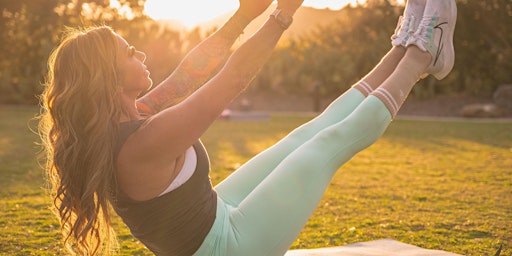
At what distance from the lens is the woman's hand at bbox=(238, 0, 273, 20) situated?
242 cm

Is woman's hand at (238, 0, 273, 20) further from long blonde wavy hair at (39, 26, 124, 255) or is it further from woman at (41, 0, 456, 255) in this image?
long blonde wavy hair at (39, 26, 124, 255)

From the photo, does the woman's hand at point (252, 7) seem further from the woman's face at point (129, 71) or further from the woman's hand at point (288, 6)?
the woman's face at point (129, 71)

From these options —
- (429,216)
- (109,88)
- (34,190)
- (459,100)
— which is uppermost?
(109,88)

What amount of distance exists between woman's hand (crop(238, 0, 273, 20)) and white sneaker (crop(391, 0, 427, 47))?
77 cm

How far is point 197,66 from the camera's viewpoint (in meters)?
2.73

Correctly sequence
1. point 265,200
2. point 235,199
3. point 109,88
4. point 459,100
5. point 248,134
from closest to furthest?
point 109,88
point 265,200
point 235,199
point 248,134
point 459,100

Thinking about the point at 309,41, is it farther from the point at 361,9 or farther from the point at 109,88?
the point at 109,88

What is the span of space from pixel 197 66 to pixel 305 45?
18.3 m

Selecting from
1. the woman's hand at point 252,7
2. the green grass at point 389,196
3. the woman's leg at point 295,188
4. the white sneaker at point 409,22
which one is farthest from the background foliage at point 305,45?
the woman's leg at point 295,188

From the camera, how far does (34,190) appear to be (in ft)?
19.7

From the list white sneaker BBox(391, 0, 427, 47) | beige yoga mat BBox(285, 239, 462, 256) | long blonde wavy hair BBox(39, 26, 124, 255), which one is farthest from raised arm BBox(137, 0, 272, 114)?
beige yoga mat BBox(285, 239, 462, 256)

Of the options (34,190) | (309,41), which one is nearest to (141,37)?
(309,41)

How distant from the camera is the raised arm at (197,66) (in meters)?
2.59

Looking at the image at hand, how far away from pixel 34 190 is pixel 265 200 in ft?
14.3
